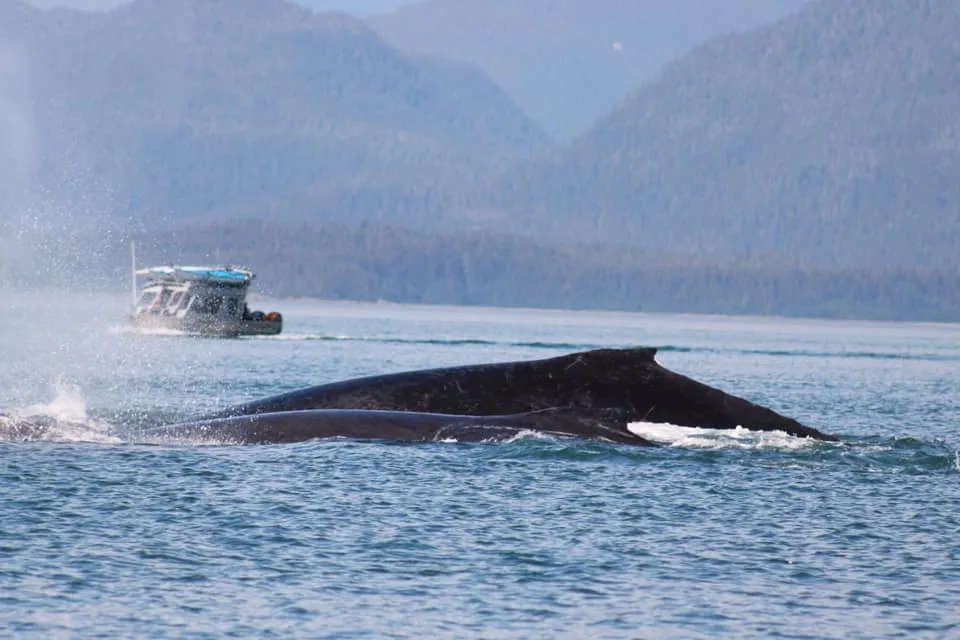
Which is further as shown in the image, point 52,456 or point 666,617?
point 52,456

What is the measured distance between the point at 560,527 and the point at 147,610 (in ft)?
20.9

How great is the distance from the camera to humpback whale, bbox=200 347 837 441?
27406 millimetres

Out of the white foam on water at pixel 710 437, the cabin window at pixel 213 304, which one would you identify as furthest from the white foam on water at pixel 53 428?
the cabin window at pixel 213 304

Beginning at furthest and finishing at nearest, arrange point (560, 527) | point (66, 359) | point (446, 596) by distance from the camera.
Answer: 1. point (66, 359)
2. point (560, 527)
3. point (446, 596)

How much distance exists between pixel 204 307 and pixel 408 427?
84.3m

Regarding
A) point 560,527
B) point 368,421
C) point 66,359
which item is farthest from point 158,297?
point 560,527

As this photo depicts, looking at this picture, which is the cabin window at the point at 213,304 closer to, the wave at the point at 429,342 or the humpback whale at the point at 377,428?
the wave at the point at 429,342

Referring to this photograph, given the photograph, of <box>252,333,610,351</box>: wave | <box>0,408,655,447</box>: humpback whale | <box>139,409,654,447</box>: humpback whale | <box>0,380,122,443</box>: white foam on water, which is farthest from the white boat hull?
<box>139,409,654,447</box>: humpback whale

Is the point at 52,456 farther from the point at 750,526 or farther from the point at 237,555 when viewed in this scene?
the point at 750,526

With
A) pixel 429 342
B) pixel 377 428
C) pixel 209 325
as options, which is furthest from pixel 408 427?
pixel 429 342

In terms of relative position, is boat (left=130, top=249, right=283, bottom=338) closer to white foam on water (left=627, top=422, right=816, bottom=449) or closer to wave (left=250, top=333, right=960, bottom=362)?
wave (left=250, top=333, right=960, bottom=362)

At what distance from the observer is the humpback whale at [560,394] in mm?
27406

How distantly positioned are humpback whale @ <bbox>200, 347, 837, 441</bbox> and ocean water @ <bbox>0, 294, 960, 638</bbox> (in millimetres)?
472

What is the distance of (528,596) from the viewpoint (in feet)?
54.5
